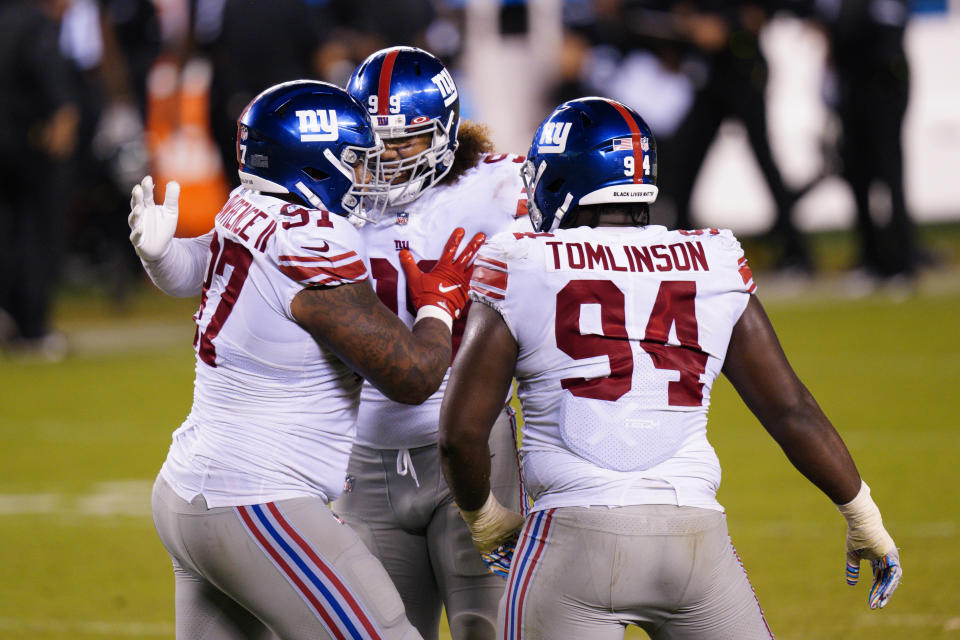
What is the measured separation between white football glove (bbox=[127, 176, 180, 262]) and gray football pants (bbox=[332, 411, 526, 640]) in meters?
0.75

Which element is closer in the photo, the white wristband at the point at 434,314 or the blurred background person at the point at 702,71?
the white wristband at the point at 434,314

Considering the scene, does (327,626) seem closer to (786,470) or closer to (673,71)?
(786,470)

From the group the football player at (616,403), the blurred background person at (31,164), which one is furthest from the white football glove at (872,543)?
the blurred background person at (31,164)

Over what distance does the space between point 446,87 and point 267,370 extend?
3.27 ft

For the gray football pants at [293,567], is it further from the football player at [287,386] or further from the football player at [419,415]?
the football player at [419,415]

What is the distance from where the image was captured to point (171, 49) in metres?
15.0

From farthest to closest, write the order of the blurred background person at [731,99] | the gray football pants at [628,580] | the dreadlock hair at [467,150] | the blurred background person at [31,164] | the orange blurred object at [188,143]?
the orange blurred object at [188,143]
the blurred background person at [731,99]
the blurred background person at [31,164]
the dreadlock hair at [467,150]
the gray football pants at [628,580]

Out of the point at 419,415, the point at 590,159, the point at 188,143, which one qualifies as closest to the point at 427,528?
the point at 419,415

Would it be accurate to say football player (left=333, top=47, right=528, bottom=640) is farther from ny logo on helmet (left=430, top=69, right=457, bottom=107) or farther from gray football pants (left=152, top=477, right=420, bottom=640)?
gray football pants (left=152, top=477, right=420, bottom=640)

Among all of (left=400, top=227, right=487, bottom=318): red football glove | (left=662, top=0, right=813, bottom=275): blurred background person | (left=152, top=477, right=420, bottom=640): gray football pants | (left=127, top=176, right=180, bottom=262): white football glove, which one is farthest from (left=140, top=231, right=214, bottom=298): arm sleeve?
(left=662, top=0, right=813, bottom=275): blurred background person

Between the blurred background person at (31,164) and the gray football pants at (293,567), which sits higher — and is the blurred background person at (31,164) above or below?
below

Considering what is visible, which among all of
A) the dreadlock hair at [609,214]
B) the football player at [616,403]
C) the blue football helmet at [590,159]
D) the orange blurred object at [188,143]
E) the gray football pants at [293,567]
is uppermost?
the blue football helmet at [590,159]

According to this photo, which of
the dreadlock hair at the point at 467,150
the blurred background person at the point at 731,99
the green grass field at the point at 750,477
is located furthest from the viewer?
the blurred background person at the point at 731,99

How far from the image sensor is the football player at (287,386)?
2936 mm
